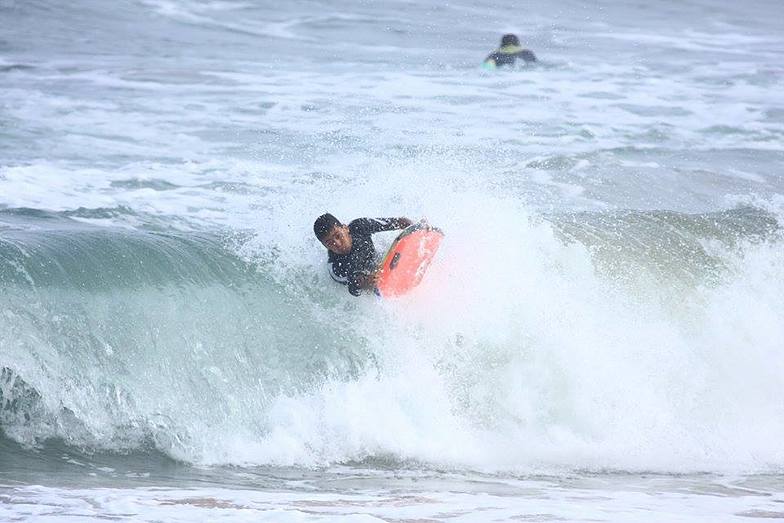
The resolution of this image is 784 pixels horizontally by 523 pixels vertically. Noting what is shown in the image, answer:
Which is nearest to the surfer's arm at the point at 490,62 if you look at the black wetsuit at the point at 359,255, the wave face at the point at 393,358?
the wave face at the point at 393,358

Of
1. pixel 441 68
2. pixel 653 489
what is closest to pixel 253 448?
pixel 653 489

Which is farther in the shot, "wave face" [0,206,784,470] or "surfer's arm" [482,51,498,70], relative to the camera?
"surfer's arm" [482,51,498,70]

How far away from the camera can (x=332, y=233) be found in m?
8.45

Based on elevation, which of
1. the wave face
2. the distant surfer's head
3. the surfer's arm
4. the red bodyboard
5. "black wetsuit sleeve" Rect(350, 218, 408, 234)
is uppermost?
the distant surfer's head

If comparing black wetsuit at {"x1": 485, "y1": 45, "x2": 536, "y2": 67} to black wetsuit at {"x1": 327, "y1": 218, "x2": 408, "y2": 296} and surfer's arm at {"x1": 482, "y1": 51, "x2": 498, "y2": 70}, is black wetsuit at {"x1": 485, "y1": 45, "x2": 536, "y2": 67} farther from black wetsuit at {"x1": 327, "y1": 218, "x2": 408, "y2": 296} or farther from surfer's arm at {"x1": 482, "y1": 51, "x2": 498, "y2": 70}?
black wetsuit at {"x1": 327, "y1": 218, "x2": 408, "y2": 296}

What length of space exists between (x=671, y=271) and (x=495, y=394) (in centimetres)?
306

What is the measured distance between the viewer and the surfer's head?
8.40 meters

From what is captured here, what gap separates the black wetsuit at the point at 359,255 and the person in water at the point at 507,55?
14.7 m

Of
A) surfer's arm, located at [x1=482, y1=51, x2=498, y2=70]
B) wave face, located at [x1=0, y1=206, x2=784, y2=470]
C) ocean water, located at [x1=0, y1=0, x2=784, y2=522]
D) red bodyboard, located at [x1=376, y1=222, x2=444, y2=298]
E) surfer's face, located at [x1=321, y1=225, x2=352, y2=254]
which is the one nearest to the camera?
ocean water, located at [x1=0, y1=0, x2=784, y2=522]

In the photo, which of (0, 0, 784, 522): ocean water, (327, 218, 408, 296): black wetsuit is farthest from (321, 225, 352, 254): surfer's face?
(0, 0, 784, 522): ocean water

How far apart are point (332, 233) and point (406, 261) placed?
0.75 m

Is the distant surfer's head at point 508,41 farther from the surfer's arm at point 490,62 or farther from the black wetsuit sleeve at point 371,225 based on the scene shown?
the black wetsuit sleeve at point 371,225

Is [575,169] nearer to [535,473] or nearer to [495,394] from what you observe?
[495,394]

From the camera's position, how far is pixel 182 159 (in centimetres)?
1520
